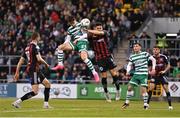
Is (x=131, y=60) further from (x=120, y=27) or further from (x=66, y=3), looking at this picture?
(x=66, y=3)

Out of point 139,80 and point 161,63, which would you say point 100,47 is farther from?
point 139,80

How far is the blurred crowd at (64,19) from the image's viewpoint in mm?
37312

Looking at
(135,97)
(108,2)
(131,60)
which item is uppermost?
(108,2)

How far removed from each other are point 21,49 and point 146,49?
26.6ft

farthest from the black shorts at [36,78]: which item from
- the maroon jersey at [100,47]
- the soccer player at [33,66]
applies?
the maroon jersey at [100,47]

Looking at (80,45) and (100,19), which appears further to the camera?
(100,19)

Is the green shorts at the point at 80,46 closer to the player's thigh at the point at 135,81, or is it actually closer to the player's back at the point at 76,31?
the player's back at the point at 76,31

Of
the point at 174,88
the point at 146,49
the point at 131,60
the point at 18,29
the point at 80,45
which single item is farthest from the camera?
the point at 18,29

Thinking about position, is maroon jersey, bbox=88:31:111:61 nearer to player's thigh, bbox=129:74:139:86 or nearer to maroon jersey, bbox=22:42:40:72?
player's thigh, bbox=129:74:139:86

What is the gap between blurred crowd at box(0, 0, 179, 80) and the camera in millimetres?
37312

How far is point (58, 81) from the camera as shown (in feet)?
117

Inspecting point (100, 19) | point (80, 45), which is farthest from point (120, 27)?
point (80, 45)

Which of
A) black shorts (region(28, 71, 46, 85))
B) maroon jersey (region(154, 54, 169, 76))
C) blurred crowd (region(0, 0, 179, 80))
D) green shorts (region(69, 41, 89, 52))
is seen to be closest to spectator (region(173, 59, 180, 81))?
blurred crowd (region(0, 0, 179, 80))

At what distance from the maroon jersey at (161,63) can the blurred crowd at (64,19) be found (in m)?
10.7
